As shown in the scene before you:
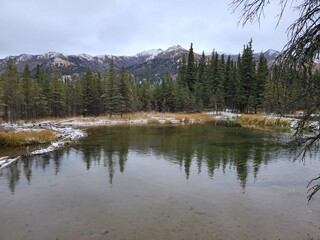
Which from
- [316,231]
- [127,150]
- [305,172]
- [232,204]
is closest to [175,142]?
[127,150]

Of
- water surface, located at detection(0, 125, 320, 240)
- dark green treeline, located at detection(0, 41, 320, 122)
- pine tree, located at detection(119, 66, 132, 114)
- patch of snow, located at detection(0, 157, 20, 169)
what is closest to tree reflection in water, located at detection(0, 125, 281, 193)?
water surface, located at detection(0, 125, 320, 240)

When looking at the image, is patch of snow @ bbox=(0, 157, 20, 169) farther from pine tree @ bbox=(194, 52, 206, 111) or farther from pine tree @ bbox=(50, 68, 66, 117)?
pine tree @ bbox=(194, 52, 206, 111)

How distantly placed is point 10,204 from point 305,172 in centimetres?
1516

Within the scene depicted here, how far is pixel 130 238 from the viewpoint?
8898 millimetres

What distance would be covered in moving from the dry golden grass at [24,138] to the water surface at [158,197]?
560 cm

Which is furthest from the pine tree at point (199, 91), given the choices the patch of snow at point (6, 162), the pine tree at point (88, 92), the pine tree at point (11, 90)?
the patch of snow at point (6, 162)

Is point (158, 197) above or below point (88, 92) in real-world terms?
below

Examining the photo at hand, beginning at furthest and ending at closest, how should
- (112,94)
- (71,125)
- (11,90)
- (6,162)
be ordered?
(112,94) < (11,90) < (71,125) < (6,162)

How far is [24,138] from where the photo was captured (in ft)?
86.2

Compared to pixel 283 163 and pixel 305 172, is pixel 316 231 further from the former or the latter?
pixel 283 163

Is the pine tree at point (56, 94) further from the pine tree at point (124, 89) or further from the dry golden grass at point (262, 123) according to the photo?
the dry golden grass at point (262, 123)

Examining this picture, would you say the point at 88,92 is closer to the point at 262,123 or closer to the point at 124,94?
the point at 124,94

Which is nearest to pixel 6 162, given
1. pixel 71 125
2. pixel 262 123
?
pixel 71 125

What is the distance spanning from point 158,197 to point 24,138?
1821 cm
